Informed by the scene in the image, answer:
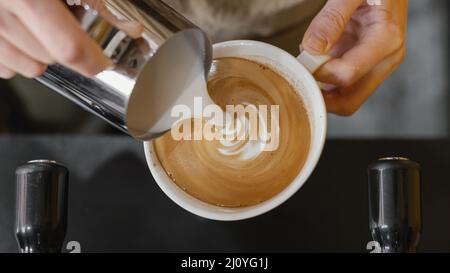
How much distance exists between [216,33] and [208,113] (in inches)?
8.2

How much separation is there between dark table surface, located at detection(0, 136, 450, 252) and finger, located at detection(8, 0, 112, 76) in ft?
1.01

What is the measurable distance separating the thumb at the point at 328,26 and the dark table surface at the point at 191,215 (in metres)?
0.16

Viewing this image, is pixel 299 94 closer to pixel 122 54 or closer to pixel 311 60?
pixel 311 60

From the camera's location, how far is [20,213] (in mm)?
556

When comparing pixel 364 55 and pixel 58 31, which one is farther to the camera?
pixel 364 55

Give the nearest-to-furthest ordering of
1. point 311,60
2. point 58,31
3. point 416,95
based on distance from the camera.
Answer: point 58,31 → point 311,60 → point 416,95

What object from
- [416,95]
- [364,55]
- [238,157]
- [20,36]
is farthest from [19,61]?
[416,95]

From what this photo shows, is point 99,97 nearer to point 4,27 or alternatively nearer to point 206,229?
point 4,27

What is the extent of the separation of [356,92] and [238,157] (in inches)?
7.2

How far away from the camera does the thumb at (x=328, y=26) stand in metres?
0.58

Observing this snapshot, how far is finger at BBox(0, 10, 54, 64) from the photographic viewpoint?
43cm

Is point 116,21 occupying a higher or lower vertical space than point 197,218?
higher

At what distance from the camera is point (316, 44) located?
58cm

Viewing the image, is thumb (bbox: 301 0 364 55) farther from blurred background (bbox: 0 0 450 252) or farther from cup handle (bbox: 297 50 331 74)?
blurred background (bbox: 0 0 450 252)
